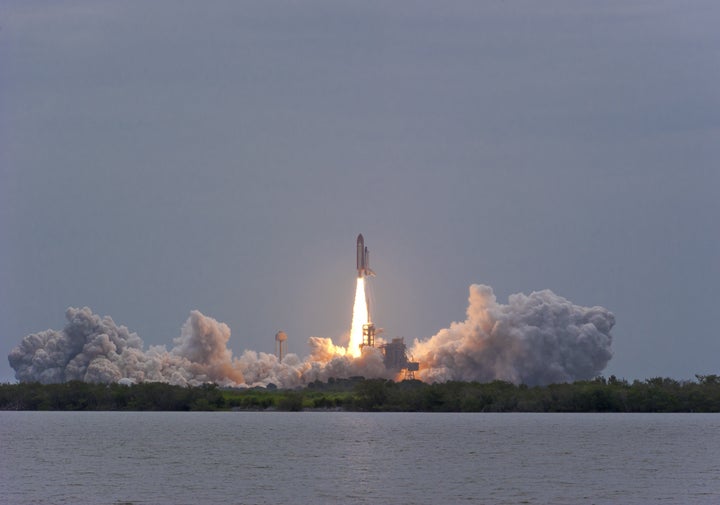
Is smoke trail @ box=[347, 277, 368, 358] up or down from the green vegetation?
up

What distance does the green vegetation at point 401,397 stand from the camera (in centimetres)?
12325

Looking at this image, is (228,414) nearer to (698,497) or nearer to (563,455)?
(563,455)

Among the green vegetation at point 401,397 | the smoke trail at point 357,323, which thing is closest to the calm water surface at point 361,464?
the green vegetation at point 401,397

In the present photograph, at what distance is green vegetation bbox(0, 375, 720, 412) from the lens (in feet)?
404

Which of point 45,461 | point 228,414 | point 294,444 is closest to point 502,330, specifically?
point 228,414

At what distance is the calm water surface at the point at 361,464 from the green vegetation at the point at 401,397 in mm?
8423

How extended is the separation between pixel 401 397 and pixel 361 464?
55936mm

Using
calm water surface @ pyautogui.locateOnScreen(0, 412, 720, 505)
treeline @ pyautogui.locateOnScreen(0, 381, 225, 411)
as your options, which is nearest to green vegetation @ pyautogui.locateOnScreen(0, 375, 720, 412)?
treeline @ pyautogui.locateOnScreen(0, 381, 225, 411)

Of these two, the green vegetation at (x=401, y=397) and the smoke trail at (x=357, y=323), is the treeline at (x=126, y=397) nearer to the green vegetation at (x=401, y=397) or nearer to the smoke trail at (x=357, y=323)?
the green vegetation at (x=401, y=397)

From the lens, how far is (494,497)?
179 feet

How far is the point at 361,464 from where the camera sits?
71125mm

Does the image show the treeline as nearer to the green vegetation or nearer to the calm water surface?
the green vegetation

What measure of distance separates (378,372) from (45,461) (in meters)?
72.9

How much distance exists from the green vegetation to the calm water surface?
27.6ft
